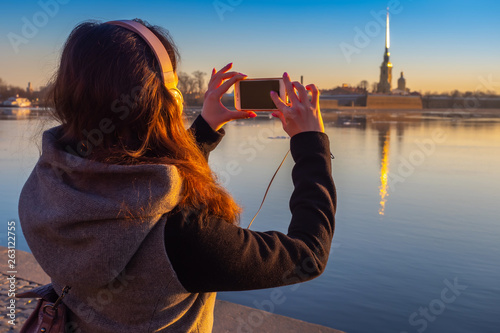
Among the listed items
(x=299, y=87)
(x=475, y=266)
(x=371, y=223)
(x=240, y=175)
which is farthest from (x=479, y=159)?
(x=299, y=87)

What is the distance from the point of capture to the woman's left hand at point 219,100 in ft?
4.39

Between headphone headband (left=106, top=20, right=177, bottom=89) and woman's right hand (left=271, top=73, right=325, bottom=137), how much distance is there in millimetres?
268

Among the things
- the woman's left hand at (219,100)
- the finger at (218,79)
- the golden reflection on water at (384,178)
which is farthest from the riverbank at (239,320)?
the golden reflection on water at (384,178)

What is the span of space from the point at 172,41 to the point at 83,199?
441mm

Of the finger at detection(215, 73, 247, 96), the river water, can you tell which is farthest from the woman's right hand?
the river water

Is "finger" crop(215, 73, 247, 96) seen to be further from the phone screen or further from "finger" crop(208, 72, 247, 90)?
the phone screen

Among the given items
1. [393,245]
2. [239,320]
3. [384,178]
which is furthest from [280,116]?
[384,178]

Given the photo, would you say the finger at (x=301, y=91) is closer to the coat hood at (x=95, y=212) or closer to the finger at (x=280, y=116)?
the finger at (x=280, y=116)

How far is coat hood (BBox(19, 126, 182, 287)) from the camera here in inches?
37.6

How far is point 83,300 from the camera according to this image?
3.60ft

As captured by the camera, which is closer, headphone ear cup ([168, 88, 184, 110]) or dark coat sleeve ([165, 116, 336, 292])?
dark coat sleeve ([165, 116, 336, 292])

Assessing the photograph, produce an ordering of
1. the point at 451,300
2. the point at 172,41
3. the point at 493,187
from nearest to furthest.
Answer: the point at 172,41 < the point at 451,300 < the point at 493,187

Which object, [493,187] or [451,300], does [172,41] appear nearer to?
[451,300]

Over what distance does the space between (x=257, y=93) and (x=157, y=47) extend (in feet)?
1.46
